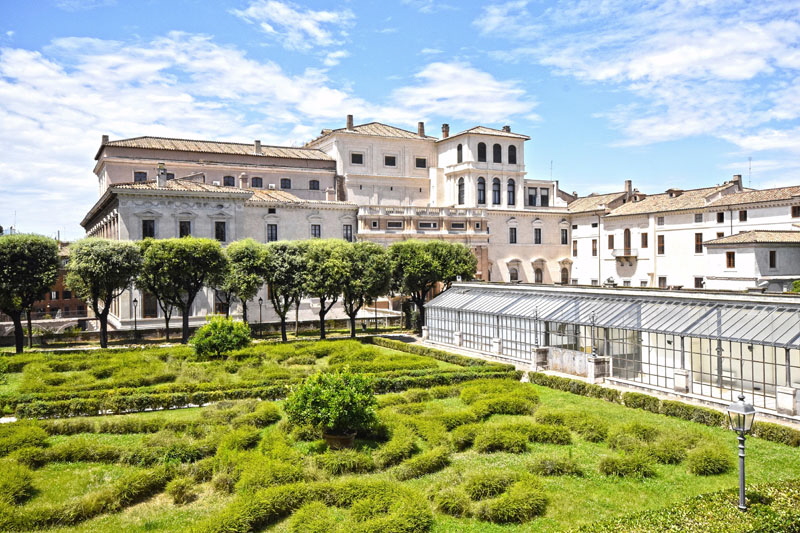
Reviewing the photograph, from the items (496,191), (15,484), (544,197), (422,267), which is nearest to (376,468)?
(15,484)

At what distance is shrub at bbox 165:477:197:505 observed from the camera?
47.2ft

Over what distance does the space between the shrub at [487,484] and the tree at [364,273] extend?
27.8 m

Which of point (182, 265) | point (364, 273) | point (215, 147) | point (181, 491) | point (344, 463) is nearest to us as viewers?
point (181, 491)

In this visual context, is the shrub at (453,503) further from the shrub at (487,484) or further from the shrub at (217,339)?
the shrub at (217,339)

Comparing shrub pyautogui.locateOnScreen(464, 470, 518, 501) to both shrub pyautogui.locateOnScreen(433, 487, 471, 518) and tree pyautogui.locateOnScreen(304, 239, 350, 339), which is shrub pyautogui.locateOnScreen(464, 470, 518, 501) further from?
tree pyautogui.locateOnScreen(304, 239, 350, 339)

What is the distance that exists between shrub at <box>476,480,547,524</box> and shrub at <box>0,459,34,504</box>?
10870 millimetres

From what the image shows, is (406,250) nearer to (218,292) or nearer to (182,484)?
(218,292)

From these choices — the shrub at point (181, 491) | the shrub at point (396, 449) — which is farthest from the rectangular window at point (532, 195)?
the shrub at point (181, 491)

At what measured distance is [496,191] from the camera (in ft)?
236

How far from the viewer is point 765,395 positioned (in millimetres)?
21734

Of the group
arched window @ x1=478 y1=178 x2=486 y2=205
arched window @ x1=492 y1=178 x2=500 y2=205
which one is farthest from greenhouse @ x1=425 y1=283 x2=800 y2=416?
arched window @ x1=492 y1=178 x2=500 y2=205

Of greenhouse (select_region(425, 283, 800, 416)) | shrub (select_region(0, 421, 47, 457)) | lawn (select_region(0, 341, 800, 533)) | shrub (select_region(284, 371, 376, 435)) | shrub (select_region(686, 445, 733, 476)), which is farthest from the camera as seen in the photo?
greenhouse (select_region(425, 283, 800, 416))

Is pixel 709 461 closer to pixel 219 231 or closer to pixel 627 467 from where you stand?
pixel 627 467

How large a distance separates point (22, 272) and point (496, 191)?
50131 millimetres
